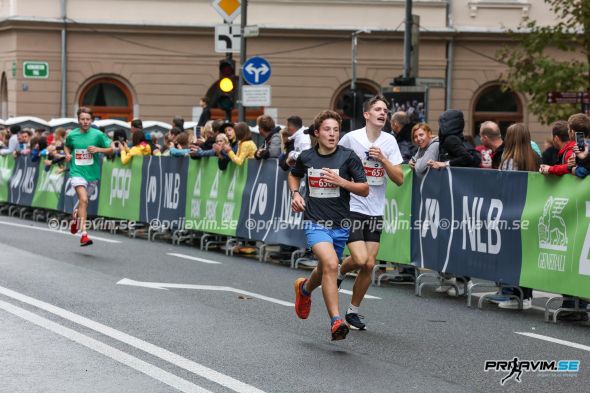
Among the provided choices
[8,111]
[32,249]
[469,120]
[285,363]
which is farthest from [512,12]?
[285,363]

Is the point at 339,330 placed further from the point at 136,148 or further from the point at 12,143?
the point at 12,143

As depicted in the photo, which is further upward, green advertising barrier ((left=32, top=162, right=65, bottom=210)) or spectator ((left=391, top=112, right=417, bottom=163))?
spectator ((left=391, top=112, right=417, bottom=163))

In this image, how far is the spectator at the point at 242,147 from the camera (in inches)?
712

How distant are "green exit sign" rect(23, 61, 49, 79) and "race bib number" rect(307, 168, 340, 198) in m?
31.2

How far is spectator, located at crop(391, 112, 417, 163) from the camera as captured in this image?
1568 centimetres

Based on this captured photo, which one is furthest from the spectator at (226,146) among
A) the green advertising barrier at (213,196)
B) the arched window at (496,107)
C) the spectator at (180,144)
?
the arched window at (496,107)

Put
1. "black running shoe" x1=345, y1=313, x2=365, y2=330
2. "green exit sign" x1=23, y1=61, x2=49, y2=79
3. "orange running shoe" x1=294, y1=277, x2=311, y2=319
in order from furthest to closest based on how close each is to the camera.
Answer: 1. "green exit sign" x1=23, y1=61, x2=49, y2=79
2. "black running shoe" x1=345, y1=313, x2=365, y2=330
3. "orange running shoe" x1=294, y1=277, x2=311, y2=319

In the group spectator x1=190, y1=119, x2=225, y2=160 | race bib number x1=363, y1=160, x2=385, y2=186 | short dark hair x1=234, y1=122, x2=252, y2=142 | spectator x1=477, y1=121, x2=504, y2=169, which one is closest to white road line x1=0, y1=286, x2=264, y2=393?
race bib number x1=363, y1=160, x2=385, y2=186

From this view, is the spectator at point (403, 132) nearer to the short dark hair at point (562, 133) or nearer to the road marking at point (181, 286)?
the short dark hair at point (562, 133)

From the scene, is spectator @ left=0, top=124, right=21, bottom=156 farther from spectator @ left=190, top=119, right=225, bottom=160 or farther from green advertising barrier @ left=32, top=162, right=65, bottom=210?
spectator @ left=190, top=119, right=225, bottom=160

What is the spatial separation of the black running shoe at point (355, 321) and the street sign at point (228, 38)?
45.2 ft

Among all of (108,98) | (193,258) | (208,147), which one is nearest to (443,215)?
(193,258)

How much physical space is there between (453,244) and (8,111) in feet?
100

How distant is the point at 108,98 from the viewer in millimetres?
42062
